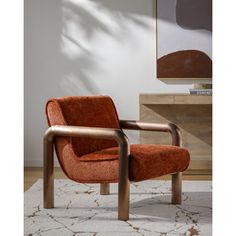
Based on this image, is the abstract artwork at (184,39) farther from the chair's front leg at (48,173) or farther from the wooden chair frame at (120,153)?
the chair's front leg at (48,173)

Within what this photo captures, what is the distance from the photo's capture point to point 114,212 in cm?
298

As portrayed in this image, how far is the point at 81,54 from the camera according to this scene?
4.80 meters

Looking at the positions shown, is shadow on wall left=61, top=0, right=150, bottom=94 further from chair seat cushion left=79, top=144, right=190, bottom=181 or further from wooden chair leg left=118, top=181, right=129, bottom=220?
wooden chair leg left=118, top=181, right=129, bottom=220

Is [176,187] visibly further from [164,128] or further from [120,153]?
[120,153]

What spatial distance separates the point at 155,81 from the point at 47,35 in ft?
3.64

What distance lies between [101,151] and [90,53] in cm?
184

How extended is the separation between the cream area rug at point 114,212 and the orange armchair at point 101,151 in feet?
0.38

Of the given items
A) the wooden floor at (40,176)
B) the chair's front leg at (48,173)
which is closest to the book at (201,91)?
the wooden floor at (40,176)

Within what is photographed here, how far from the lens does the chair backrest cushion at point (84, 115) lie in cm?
306

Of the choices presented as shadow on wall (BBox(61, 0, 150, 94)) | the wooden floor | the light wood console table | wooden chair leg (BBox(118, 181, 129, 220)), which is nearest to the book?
the light wood console table

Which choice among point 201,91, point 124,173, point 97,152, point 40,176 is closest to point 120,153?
point 124,173

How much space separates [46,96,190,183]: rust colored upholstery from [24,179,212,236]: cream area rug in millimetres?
235

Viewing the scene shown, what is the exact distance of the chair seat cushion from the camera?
8.95 feet
